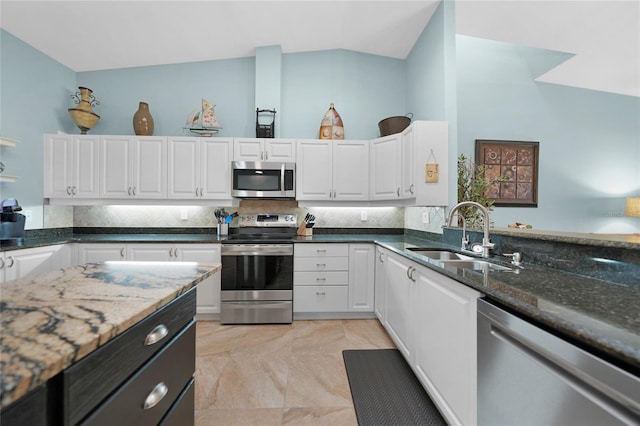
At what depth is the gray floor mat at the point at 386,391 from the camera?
1612 millimetres

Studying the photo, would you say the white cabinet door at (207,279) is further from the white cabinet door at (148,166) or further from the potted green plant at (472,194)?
the potted green plant at (472,194)

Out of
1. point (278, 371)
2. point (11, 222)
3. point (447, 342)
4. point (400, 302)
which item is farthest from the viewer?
point (11, 222)

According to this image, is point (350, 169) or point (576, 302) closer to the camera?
point (576, 302)

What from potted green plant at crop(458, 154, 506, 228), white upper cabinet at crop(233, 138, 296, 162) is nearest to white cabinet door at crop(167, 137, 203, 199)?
white upper cabinet at crop(233, 138, 296, 162)

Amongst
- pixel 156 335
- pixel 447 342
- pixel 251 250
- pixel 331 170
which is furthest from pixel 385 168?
pixel 156 335

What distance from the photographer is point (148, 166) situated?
3098mm

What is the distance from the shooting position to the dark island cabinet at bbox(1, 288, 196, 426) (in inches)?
21.2

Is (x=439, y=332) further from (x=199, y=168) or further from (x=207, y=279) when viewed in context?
(x=199, y=168)

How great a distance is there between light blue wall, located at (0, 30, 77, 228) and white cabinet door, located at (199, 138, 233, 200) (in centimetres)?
175

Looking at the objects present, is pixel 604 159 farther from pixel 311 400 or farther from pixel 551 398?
pixel 311 400

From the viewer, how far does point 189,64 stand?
11.5 ft

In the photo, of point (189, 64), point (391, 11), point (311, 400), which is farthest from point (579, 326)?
point (189, 64)

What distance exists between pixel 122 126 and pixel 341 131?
9.29 feet

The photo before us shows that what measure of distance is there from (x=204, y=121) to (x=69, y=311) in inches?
115
